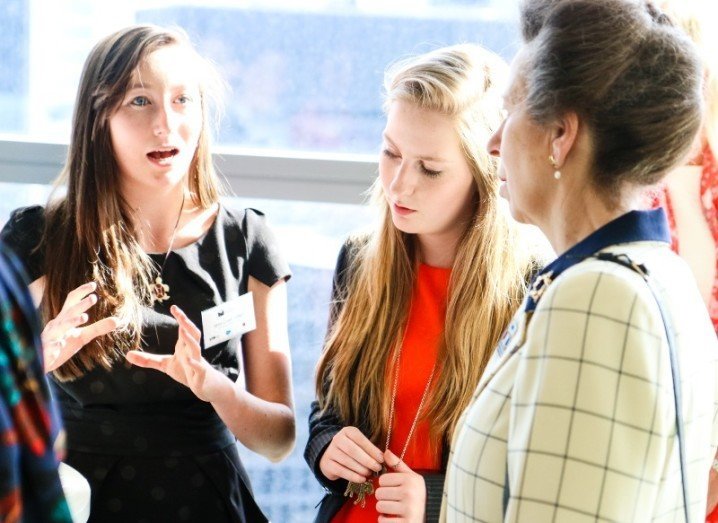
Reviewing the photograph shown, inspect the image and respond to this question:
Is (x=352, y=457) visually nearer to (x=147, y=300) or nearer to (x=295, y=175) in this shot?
(x=147, y=300)

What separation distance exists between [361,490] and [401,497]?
13 centimetres

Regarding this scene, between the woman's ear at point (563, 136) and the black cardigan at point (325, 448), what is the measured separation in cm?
89

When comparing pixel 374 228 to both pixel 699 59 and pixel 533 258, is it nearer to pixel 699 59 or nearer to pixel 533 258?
pixel 533 258

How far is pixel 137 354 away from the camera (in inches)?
76.9

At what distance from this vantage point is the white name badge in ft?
7.22

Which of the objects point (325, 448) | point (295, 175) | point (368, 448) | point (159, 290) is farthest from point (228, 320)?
point (295, 175)

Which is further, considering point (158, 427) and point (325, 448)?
point (158, 427)

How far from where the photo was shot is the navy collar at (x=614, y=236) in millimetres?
1235

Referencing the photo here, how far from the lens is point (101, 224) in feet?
7.23

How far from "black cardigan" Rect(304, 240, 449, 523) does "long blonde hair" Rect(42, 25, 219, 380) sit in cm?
45

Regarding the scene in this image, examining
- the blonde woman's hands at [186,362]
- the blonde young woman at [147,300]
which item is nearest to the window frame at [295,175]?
the blonde young woman at [147,300]

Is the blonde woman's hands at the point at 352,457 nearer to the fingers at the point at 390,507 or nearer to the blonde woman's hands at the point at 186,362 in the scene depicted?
the fingers at the point at 390,507

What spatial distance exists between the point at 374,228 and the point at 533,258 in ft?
1.24

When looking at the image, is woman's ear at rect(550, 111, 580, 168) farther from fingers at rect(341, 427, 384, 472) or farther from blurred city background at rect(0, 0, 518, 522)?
blurred city background at rect(0, 0, 518, 522)
